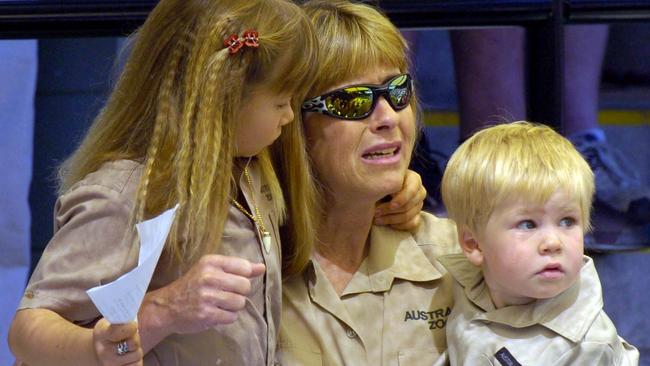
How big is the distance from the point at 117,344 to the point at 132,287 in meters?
0.15

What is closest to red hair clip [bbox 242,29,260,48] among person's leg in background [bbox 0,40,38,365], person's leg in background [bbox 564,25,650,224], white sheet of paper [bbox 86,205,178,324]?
white sheet of paper [bbox 86,205,178,324]

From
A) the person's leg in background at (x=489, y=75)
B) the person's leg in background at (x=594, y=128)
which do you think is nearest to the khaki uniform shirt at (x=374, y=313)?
the person's leg in background at (x=489, y=75)

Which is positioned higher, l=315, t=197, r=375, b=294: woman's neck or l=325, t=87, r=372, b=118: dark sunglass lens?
l=325, t=87, r=372, b=118: dark sunglass lens

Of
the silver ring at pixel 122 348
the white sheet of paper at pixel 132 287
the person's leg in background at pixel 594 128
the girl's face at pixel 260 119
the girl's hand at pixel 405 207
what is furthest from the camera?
the person's leg in background at pixel 594 128

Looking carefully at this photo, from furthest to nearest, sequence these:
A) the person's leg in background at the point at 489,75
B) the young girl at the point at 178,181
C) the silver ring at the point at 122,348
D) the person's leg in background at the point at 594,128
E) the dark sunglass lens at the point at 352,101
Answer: the person's leg in background at the point at 594,128, the person's leg in background at the point at 489,75, the dark sunglass lens at the point at 352,101, the young girl at the point at 178,181, the silver ring at the point at 122,348

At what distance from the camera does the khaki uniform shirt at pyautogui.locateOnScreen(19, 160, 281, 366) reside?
6.65 ft

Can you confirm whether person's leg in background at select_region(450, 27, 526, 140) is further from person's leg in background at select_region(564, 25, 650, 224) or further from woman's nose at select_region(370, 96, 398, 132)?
woman's nose at select_region(370, 96, 398, 132)

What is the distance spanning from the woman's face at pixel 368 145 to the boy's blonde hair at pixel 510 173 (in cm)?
14

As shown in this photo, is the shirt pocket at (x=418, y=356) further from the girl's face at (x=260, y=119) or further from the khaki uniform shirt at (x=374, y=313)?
the girl's face at (x=260, y=119)

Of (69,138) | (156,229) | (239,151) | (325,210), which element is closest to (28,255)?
(69,138)

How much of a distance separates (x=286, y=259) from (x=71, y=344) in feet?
2.08

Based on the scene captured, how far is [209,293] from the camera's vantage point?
6.16ft

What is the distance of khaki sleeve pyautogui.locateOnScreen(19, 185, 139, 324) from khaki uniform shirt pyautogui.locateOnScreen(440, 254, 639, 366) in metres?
0.69

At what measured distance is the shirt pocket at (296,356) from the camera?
244 centimetres
